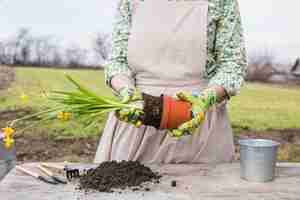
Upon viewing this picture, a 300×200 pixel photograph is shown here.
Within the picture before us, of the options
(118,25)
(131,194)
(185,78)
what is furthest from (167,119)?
(118,25)

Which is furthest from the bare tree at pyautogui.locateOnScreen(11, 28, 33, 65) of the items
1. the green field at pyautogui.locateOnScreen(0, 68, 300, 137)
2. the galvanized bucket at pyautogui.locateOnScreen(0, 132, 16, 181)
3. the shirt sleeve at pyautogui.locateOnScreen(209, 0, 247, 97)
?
the shirt sleeve at pyautogui.locateOnScreen(209, 0, 247, 97)

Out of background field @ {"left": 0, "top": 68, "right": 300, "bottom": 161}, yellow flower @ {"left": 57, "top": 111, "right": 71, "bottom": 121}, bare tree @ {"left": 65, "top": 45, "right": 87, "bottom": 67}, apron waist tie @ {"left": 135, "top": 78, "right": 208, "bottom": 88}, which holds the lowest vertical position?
background field @ {"left": 0, "top": 68, "right": 300, "bottom": 161}

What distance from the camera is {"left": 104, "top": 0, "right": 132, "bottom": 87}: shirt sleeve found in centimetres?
144

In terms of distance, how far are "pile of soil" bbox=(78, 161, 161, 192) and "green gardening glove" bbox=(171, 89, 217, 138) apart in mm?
131

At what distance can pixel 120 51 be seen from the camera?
1.45 metres

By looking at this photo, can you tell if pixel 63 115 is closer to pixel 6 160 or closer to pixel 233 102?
pixel 6 160

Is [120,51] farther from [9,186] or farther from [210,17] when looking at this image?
[9,186]

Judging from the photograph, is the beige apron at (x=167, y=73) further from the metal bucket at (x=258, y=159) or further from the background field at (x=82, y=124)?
the background field at (x=82, y=124)

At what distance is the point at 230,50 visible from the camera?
1.39 meters

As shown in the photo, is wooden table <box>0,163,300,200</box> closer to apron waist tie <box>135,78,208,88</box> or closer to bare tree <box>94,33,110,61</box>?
apron waist tie <box>135,78,208,88</box>

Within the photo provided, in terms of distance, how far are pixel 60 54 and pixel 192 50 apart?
1.47m

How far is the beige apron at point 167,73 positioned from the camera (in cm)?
142

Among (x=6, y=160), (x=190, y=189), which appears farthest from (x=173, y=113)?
(x=6, y=160)

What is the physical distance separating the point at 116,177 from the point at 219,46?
0.52 m
